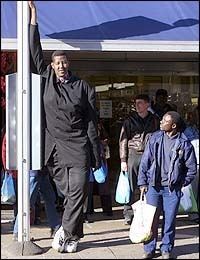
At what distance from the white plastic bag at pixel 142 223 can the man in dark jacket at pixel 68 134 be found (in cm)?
61

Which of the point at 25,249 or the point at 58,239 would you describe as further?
the point at 58,239

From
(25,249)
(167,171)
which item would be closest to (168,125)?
(167,171)

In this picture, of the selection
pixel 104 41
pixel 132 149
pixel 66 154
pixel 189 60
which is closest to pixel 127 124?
pixel 132 149

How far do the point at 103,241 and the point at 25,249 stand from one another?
43.1 inches

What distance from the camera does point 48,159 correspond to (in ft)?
20.0

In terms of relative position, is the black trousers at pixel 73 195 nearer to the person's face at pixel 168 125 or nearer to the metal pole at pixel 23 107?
the metal pole at pixel 23 107

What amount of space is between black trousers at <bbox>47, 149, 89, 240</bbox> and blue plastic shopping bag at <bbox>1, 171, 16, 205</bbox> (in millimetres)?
1087

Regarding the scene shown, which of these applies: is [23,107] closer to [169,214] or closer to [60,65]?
[60,65]

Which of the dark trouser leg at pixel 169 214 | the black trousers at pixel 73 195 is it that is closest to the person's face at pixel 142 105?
the black trousers at pixel 73 195

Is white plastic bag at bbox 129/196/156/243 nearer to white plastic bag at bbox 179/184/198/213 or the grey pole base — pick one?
the grey pole base

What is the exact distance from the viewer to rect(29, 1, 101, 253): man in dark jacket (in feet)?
19.6

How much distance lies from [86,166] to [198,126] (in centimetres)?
256

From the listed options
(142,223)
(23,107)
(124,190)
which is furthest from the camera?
(124,190)

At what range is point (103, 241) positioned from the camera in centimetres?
665
